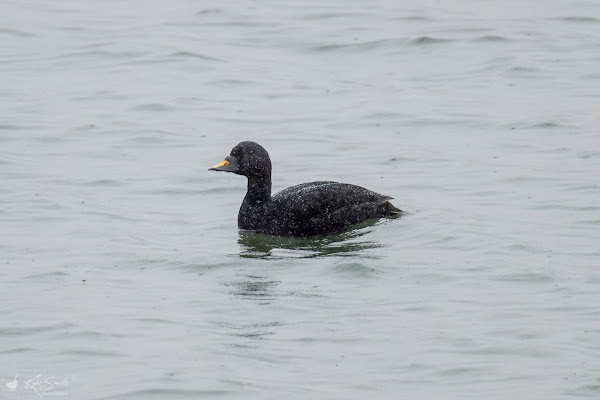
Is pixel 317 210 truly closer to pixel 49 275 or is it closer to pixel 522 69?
pixel 49 275

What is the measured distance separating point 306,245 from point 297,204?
1.53 ft

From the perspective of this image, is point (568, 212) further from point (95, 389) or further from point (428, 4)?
point (428, 4)

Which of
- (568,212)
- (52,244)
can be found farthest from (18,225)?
(568,212)

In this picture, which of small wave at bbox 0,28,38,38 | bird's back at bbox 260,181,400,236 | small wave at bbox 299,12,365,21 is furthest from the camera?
small wave at bbox 299,12,365,21

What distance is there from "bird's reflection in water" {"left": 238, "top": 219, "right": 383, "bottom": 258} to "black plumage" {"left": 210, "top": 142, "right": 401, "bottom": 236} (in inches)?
2.8

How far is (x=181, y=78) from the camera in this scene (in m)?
19.8

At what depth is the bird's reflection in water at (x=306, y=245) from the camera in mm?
11484

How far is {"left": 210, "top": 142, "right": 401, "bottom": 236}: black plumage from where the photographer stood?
12.1 m

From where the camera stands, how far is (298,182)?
1416cm

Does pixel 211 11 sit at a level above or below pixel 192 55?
above

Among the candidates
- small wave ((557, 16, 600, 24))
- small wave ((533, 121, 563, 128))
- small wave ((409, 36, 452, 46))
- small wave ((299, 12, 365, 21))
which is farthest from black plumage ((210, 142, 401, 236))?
small wave ((299, 12, 365, 21))

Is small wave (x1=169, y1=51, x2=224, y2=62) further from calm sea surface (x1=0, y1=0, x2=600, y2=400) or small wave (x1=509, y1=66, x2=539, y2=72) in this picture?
small wave (x1=509, y1=66, x2=539, y2=72)

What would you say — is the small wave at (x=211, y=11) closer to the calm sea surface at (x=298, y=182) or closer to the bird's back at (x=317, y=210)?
the calm sea surface at (x=298, y=182)

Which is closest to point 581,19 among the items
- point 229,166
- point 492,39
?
point 492,39
